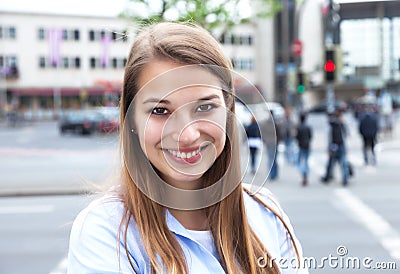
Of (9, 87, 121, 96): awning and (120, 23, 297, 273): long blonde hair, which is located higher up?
(120, 23, 297, 273): long blonde hair

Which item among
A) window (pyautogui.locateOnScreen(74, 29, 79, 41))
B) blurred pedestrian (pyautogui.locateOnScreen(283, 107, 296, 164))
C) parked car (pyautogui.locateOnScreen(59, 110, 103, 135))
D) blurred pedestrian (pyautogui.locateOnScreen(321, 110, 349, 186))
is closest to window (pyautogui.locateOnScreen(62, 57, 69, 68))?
window (pyautogui.locateOnScreen(74, 29, 79, 41))

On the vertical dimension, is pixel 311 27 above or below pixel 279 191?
above

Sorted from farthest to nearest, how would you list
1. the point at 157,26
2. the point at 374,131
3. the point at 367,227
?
the point at 374,131 < the point at 367,227 < the point at 157,26

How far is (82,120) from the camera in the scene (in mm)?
32094

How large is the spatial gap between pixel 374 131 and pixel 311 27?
4889cm

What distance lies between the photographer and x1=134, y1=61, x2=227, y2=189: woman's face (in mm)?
1211

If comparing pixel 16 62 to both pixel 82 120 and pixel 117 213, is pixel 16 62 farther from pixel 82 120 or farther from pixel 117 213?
pixel 117 213

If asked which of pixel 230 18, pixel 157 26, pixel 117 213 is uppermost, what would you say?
pixel 230 18

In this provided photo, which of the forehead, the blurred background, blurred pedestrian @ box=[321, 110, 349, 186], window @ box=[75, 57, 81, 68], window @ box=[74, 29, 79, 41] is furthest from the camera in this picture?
window @ box=[75, 57, 81, 68]

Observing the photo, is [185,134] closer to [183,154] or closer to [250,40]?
[183,154]

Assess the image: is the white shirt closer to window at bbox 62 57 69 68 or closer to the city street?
the city street

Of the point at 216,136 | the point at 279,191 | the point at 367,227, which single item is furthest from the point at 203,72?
the point at 279,191

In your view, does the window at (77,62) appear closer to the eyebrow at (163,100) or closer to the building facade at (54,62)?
the building facade at (54,62)

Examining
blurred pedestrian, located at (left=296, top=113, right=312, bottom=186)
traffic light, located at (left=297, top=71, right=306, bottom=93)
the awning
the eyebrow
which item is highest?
the eyebrow
